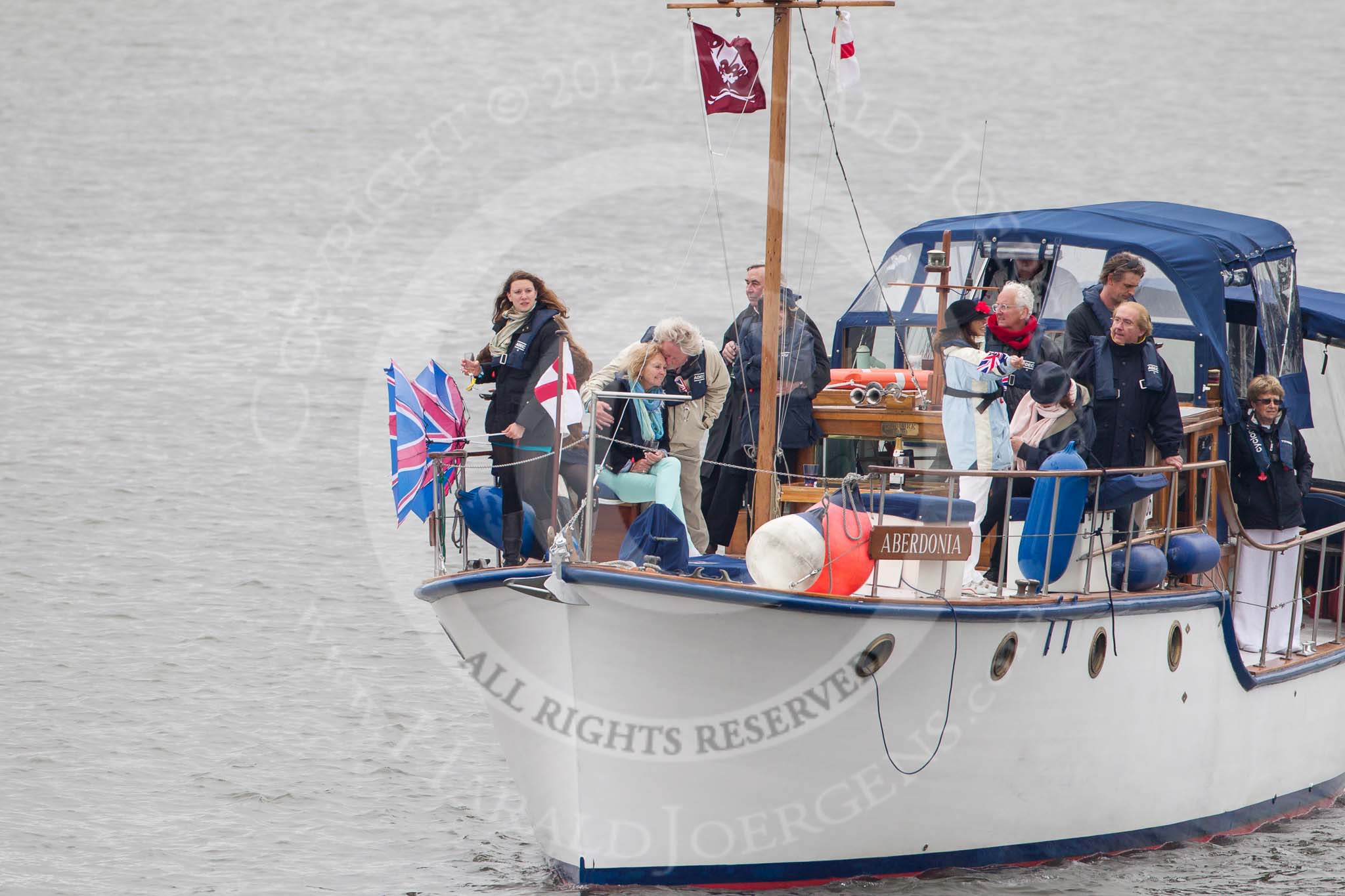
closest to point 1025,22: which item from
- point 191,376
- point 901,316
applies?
point 191,376

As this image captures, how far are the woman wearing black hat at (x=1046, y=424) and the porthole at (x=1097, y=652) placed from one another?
25.2 inches

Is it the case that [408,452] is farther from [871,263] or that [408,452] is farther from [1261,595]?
[1261,595]

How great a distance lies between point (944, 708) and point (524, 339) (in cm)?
306

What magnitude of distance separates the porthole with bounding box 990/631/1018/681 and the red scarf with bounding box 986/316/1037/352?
1674 millimetres

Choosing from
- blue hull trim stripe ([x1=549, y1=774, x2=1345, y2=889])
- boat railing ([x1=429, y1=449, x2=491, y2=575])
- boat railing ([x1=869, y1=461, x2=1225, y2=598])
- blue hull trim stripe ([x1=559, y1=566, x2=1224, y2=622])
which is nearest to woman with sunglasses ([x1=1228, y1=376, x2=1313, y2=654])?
boat railing ([x1=869, y1=461, x2=1225, y2=598])

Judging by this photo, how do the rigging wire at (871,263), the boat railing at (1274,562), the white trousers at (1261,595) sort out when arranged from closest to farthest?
the rigging wire at (871,263), the boat railing at (1274,562), the white trousers at (1261,595)

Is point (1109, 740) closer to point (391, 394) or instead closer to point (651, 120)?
point (391, 394)

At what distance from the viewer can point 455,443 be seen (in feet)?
33.1

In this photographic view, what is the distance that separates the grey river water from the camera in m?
12.2

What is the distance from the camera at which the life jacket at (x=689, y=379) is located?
10.3 meters

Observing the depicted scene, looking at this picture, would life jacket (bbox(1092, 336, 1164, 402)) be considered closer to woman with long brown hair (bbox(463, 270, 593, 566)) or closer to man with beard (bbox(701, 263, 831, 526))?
man with beard (bbox(701, 263, 831, 526))

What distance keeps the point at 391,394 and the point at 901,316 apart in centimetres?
486

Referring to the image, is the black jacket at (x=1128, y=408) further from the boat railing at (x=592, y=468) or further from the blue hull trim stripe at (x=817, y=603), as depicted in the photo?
the boat railing at (x=592, y=468)

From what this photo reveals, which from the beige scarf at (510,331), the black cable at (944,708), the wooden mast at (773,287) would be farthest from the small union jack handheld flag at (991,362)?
the beige scarf at (510,331)
